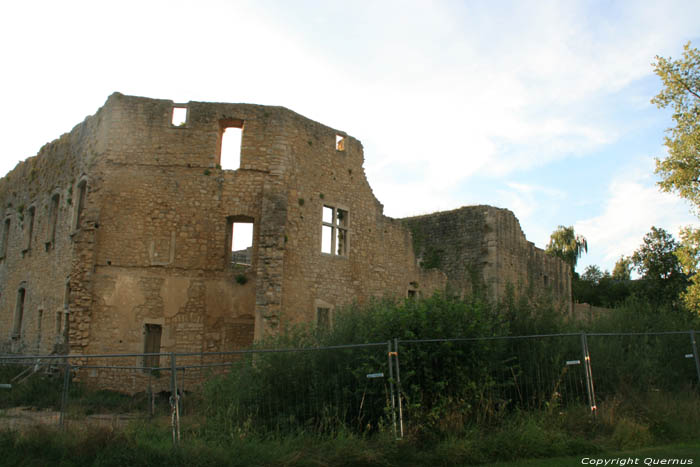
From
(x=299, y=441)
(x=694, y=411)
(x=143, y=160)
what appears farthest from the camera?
(x=143, y=160)

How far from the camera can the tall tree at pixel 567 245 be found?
50188 millimetres

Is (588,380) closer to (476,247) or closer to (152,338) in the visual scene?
(152,338)

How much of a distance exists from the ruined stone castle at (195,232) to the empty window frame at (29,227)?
214cm

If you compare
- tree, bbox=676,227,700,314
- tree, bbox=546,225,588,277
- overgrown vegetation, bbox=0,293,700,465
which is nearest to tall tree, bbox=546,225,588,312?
tree, bbox=546,225,588,277

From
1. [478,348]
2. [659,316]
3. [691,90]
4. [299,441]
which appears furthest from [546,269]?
[299,441]

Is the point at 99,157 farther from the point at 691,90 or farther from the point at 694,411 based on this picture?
the point at 691,90

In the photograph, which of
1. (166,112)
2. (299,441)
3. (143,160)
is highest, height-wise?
(166,112)

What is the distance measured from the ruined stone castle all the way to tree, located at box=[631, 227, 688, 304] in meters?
22.1

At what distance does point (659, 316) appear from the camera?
14.3 m

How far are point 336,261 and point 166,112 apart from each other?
6728 millimetres

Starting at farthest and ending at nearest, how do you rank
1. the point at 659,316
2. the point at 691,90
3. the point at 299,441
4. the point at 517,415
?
the point at 691,90, the point at 659,316, the point at 517,415, the point at 299,441

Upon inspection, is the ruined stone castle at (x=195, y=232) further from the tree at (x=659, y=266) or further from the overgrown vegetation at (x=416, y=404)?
the tree at (x=659, y=266)

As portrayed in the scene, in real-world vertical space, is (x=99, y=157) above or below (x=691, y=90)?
below

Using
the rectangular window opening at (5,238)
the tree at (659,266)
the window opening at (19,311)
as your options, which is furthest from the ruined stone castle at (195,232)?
the tree at (659,266)
